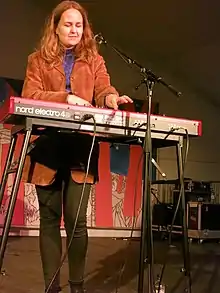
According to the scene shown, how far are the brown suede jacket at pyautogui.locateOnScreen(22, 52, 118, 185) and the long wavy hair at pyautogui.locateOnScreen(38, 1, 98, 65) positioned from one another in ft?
0.08

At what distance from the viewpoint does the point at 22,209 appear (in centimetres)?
573

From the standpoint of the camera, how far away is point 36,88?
1619 millimetres

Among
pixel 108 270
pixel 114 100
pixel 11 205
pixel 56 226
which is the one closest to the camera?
pixel 11 205

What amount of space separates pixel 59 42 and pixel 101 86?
23cm

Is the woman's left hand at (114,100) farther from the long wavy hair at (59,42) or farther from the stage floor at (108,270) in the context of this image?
the stage floor at (108,270)

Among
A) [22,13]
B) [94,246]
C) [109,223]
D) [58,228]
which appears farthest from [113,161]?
[58,228]

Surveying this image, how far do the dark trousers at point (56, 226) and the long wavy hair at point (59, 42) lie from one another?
44cm

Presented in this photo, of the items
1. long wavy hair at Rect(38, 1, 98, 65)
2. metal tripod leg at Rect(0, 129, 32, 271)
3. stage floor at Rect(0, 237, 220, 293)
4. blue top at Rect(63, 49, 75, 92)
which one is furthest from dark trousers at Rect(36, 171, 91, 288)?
stage floor at Rect(0, 237, 220, 293)

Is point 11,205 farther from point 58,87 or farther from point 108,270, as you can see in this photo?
point 108,270

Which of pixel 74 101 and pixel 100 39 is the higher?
pixel 100 39

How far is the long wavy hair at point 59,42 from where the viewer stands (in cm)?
168

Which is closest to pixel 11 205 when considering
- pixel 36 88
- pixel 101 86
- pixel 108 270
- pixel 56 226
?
pixel 56 226

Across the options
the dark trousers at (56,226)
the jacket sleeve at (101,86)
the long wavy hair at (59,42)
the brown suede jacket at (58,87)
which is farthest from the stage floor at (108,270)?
the long wavy hair at (59,42)

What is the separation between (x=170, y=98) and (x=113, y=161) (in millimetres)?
1512
